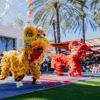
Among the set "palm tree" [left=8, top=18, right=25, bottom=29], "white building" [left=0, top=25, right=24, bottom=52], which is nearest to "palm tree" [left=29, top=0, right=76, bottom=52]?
"white building" [left=0, top=25, right=24, bottom=52]

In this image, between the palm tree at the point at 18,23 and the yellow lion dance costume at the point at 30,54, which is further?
the palm tree at the point at 18,23

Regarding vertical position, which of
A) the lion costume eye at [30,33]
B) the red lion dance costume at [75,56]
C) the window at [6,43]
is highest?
the window at [6,43]

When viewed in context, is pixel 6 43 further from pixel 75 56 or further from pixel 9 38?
pixel 75 56

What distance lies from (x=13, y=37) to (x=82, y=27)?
25.8 feet

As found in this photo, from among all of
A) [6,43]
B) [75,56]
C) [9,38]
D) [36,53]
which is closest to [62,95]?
[36,53]

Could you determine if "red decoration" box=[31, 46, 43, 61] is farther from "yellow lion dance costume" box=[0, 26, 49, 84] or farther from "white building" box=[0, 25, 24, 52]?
"white building" box=[0, 25, 24, 52]

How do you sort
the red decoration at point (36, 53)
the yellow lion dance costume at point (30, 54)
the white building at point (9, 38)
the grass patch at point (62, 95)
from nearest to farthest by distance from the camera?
the grass patch at point (62, 95)
the yellow lion dance costume at point (30, 54)
the red decoration at point (36, 53)
the white building at point (9, 38)

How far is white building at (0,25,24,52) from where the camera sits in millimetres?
14008

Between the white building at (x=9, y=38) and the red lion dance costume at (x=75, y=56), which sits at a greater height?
the white building at (x=9, y=38)

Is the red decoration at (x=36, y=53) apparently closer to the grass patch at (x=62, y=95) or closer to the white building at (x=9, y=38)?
the grass patch at (x=62, y=95)

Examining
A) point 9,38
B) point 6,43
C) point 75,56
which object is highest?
point 9,38

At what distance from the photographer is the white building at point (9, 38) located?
14.0 meters

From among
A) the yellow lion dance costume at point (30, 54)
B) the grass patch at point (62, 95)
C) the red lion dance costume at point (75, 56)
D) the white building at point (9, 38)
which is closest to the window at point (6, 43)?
the white building at point (9, 38)

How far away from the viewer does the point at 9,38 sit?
590 inches
